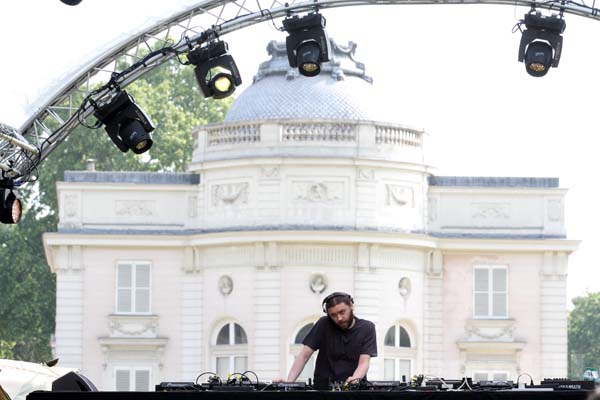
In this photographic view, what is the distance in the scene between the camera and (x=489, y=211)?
52.6 metres

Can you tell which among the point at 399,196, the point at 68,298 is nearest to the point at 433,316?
the point at 399,196

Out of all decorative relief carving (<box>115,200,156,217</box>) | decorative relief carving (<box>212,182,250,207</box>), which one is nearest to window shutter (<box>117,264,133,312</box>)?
decorative relief carving (<box>115,200,156,217</box>)

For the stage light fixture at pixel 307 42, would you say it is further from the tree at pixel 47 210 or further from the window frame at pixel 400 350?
the tree at pixel 47 210

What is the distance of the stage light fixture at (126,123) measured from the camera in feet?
72.1

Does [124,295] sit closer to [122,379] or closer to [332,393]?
[122,379]

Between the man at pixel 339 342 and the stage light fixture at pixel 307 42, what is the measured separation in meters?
6.30

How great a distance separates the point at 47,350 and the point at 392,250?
21.3 m

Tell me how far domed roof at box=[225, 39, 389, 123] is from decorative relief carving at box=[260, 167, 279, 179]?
1750mm

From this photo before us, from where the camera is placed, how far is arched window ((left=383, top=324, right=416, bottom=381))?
5062cm

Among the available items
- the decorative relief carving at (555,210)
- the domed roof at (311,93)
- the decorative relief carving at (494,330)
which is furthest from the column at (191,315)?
the decorative relief carving at (555,210)

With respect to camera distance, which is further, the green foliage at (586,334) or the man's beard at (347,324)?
the green foliage at (586,334)

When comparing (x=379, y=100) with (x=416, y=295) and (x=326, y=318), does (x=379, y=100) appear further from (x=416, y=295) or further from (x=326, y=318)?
(x=326, y=318)

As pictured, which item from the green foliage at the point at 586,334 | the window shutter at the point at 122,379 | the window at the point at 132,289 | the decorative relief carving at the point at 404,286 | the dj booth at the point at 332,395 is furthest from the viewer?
the green foliage at the point at 586,334

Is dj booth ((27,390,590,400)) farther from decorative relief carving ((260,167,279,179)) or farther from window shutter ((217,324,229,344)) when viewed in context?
window shutter ((217,324,229,344))
